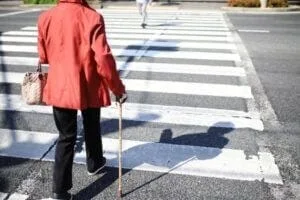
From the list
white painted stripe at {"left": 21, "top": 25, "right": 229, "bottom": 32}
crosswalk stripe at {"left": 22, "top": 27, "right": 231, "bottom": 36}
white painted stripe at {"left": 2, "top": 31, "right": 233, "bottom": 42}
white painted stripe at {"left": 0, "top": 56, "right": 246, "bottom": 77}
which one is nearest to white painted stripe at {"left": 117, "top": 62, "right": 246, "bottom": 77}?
white painted stripe at {"left": 0, "top": 56, "right": 246, "bottom": 77}

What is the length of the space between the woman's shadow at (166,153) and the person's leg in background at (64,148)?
227 mm

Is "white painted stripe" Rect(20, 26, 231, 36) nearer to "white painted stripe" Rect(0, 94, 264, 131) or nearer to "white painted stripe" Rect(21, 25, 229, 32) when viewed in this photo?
"white painted stripe" Rect(21, 25, 229, 32)

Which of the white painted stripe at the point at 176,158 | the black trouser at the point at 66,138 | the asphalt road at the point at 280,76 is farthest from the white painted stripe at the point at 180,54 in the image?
the black trouser at the point at 66,138

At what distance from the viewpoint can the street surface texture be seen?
161 inches

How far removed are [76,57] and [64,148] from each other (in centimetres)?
81

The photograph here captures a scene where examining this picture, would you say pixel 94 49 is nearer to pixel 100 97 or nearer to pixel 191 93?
pixel 100 97

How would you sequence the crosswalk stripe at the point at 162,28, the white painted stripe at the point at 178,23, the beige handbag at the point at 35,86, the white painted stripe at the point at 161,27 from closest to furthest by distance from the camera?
the beige handbag at the point at 35,86
the crosswalk stripe at the point at 162,28
the white painted stripe at the point at 161,27
the white painted stripe at the point at 178,23

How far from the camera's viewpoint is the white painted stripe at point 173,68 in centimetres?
834

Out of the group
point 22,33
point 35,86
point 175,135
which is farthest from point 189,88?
point 22,33

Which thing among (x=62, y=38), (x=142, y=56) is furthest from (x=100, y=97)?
(x=142, y=56)

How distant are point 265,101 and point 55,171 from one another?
12.8ft

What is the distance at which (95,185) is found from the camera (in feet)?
13.3

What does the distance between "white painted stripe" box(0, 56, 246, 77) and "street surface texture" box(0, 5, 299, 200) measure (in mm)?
20

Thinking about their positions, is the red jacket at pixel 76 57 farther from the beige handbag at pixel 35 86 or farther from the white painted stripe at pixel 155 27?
the white painted stripe at pixel 155 27
